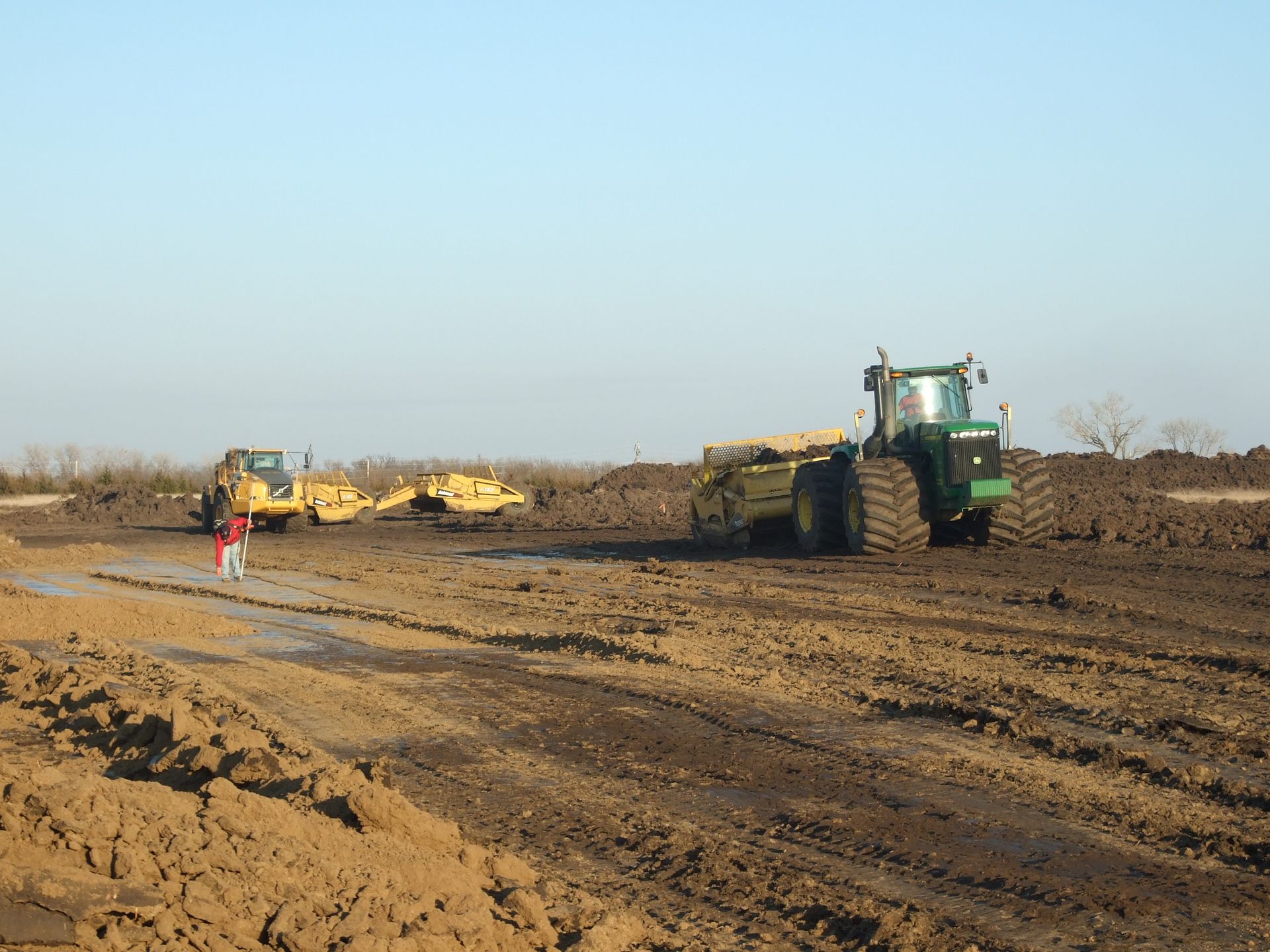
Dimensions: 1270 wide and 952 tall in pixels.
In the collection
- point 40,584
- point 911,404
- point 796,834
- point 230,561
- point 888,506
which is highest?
point 911,404

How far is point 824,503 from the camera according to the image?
715 inches

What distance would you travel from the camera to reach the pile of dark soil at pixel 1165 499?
61.6 feet

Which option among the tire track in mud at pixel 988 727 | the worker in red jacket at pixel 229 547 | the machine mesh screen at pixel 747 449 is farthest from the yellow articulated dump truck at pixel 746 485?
the worker in red jacket at pixel 229 547

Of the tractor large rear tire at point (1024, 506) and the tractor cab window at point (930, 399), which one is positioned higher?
the tractor cab window at point (930, 399)

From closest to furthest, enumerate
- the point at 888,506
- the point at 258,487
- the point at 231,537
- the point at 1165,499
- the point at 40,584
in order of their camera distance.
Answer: the point at 888,506 < the point at 231,537 < the point at 40,584 < the point at 1165,499 < the point at 258,487

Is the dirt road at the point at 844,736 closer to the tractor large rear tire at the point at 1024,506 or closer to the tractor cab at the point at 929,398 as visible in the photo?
the tractor large rear tire at the point at 1024,506

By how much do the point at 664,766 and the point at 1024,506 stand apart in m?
11.9

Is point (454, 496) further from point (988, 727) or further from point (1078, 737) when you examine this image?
point (1078, 737)

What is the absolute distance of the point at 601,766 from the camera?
22.6 feet

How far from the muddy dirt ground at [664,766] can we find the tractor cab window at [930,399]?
3.09m

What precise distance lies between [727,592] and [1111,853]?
1001cm

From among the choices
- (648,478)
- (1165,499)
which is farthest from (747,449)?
(648,478)

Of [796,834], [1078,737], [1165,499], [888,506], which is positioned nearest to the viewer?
[796,834]

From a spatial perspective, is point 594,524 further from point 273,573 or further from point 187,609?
point 187,609
